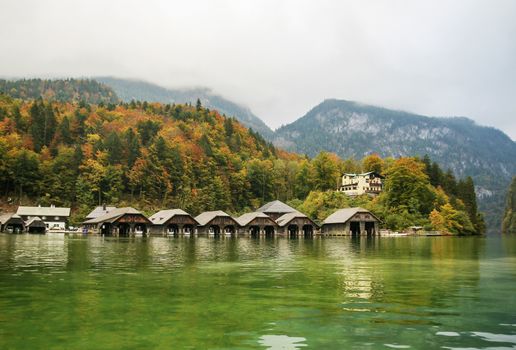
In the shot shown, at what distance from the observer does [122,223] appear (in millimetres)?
99625

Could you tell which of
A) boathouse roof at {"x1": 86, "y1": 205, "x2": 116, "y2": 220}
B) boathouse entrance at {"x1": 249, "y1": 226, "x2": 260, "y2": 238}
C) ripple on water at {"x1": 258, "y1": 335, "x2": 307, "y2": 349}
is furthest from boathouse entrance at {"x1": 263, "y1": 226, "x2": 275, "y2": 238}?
ripple on water at {"x1": 258, "y1": 335, "x2": 307, "y2": 349}

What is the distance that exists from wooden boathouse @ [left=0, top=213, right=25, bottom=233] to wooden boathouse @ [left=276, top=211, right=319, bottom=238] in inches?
2061

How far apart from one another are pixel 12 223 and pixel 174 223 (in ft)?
107

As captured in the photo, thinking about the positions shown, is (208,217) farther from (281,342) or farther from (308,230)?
(281,342)

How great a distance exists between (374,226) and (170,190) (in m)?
57.2

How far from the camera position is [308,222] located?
10612 cm

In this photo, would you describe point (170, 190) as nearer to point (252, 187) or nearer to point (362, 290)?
point (252, 187)

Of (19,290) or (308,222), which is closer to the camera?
(19,290)

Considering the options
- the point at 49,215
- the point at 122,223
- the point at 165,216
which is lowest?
the point at 122,223

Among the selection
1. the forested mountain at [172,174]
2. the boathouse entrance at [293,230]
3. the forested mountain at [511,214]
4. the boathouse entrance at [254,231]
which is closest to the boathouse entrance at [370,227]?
the forested mountain at [172,174]

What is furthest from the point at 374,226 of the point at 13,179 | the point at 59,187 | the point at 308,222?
the point at 13,179

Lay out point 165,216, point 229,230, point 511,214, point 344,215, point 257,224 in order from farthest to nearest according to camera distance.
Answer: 1. point 511,214
2. point 229,230
3. point 344,215
4. point 257,224
5. point 165,216

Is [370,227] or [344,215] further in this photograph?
[370,227]

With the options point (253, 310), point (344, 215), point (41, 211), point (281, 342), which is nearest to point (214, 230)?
point (344, 215)
